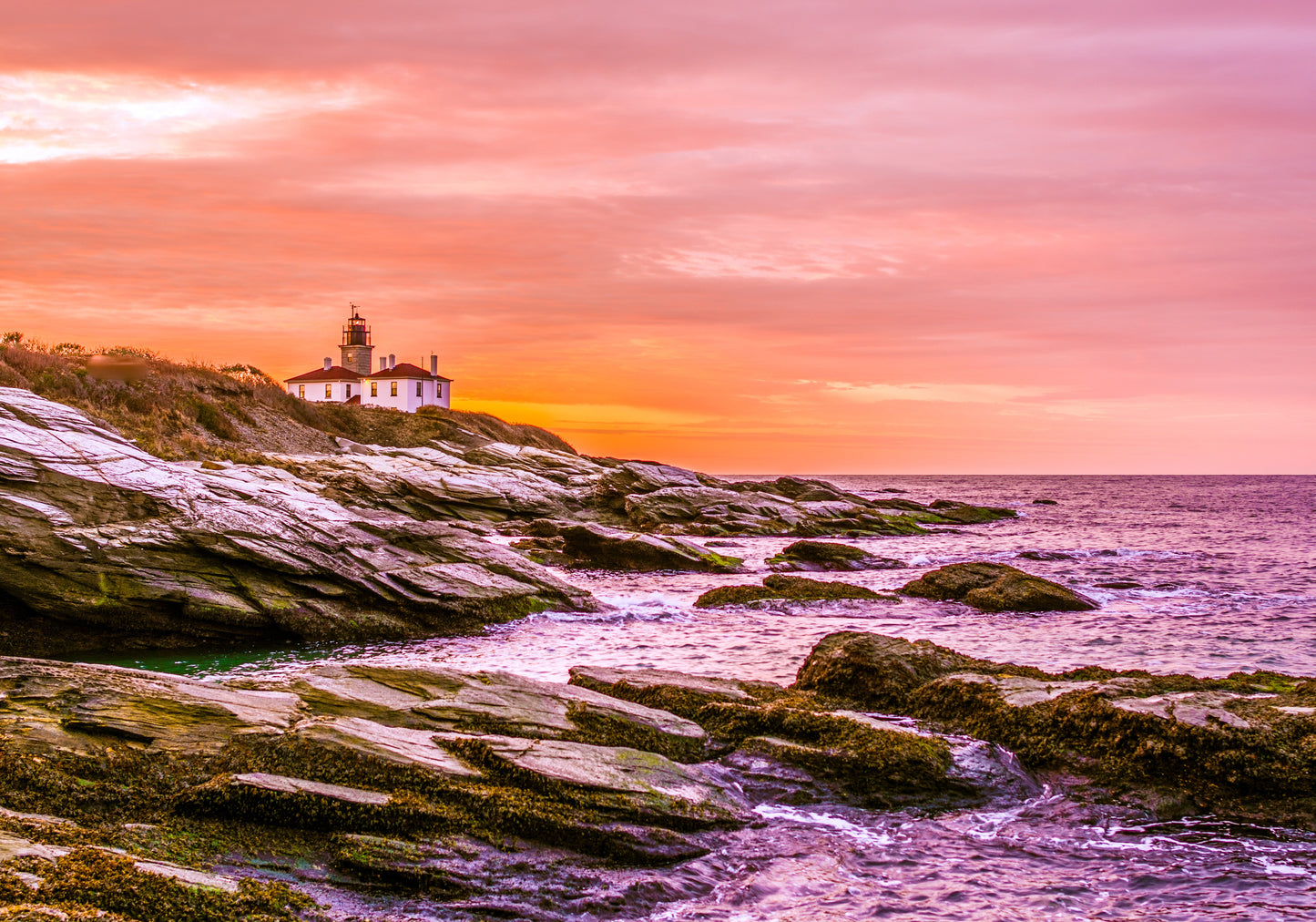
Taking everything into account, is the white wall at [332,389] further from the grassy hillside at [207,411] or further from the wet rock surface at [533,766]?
the wet rock surface at [533,766]

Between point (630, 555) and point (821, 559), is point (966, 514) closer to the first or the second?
point (821, 559)

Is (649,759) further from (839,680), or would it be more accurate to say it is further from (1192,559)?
(1192,559)

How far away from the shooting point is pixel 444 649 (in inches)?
803

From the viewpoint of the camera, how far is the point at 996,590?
26.8 metres

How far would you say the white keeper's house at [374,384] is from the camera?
9725cm

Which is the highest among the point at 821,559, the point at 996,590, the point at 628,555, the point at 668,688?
the point at 996,590

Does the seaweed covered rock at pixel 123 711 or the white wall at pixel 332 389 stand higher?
the white wall at pixel 332 389

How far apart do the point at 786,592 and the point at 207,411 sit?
131ft

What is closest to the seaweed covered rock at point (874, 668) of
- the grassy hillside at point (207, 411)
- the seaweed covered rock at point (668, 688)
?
the seaweed covered rock at point (668, 688)

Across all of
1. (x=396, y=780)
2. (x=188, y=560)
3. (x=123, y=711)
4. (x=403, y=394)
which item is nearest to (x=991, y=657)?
(x=396, y=780)

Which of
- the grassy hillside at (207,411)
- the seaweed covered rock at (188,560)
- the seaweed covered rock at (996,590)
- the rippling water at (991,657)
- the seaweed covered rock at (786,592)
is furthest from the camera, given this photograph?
the grassy hillside at (207,411)

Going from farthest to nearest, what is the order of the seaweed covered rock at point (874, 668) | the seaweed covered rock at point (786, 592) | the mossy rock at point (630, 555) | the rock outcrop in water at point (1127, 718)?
1. the mossy rock at point (630, 555)
2. the seaweed covered rock at point (786, 592)
3. the seaweed covered rock at point (874, 668)
4. the rock outcrop in water at point (1127, 718)

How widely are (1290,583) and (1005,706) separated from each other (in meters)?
26.4

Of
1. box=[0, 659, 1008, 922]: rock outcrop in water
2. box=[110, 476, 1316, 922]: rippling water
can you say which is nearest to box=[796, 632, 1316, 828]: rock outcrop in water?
box=[110, 476, 1316, 922]: rippling water
